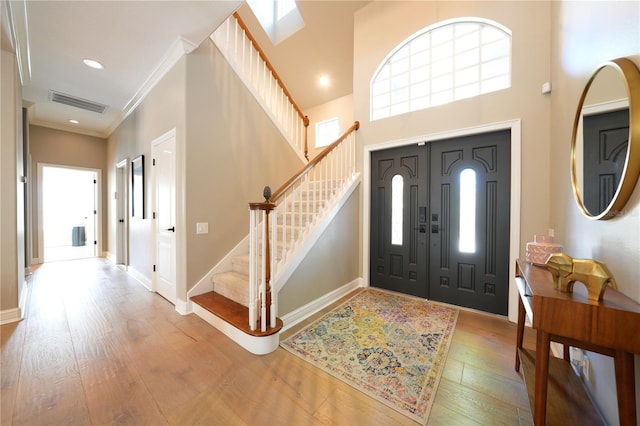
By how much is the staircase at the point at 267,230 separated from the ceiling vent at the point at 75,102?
288 centimetres

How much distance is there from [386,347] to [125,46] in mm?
4236

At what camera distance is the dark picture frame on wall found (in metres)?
3.61

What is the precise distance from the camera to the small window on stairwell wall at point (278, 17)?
170 inches

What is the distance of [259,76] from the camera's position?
3.67 m

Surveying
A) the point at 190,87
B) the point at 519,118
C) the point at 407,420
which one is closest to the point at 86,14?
the point at 190,87

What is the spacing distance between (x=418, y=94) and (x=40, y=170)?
24.9 ft

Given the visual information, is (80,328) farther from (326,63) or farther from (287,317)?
(326,63)

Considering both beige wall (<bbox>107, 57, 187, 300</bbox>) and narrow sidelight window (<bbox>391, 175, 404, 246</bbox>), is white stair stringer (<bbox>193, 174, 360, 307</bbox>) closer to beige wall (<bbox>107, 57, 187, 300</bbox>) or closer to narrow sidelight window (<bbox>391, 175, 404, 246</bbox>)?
beige wall (<bbox>107, 57, 187, 300</bbox>)

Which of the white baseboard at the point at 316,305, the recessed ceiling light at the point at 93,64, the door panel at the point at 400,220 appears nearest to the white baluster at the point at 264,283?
the white baseboard at the point at 316,305

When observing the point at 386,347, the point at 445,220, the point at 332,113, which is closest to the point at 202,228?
the point at 386,347

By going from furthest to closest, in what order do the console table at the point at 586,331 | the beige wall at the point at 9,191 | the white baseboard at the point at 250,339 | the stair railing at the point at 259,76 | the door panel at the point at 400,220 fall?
the stair railing at the point at 259,76
the door panel at the point at 400,220
the beige wall at the point at 9,191
the white baseboard at the point at 250,339
the console table at the point at 586,331

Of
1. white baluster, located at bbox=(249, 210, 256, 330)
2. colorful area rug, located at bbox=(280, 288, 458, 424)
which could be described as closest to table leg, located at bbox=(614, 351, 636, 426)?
colorful area rug, located at bbox=(280, 288, 458, 424)

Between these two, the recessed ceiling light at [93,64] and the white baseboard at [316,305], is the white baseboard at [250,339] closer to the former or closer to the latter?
the white baseboard at [316,305]

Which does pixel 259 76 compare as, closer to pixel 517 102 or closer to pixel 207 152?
pixel 207 152
